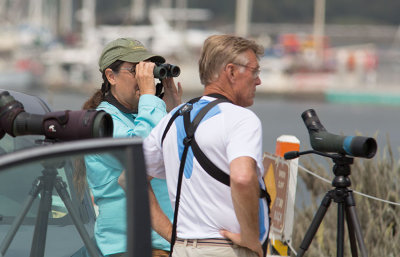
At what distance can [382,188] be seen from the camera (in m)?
6.19

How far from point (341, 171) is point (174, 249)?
1.00 m

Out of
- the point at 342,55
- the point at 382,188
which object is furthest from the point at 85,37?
the point at 382,188

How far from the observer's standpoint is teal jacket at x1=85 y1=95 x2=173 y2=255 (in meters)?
2.20

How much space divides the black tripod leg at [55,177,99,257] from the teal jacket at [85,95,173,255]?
0.09 ft

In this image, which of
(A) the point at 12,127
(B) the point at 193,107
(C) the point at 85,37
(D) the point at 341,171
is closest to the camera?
(A) the point at 12,127

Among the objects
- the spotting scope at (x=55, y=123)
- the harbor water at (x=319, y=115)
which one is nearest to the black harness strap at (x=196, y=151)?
the spotting scope at (x=55, y=123)

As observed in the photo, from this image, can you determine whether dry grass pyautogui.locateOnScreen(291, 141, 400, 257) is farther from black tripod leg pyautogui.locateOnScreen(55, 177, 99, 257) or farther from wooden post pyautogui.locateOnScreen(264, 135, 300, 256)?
black tripod leg pyautogui.locateOnScreen(55, 177, 99, 257)

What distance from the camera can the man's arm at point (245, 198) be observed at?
8.48 feet

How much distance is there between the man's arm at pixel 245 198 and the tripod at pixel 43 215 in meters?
0.53

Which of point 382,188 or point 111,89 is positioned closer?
point 111,89

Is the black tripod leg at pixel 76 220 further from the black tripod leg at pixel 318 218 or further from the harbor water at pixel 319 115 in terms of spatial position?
the harbor water at pixel 319 115

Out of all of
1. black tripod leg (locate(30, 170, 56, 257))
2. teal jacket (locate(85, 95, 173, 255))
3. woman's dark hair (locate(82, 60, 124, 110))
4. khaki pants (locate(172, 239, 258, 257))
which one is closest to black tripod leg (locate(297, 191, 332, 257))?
teal jacket (locate(85, 95, 173, 255))

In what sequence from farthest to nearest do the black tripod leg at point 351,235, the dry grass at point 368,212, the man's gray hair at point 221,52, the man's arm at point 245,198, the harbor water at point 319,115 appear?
1. the harbor water at point 319,115
2. the dry grass at point 368,212
3. the black tripod leg at point 351,235
4. the man's gray hair at point 221,52
5. the man's arm at point 245,198

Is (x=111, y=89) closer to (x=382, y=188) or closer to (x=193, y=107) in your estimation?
(x=193, y=107)
